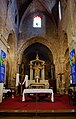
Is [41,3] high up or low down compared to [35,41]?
up

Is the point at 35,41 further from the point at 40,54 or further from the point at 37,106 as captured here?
the point at 37,106

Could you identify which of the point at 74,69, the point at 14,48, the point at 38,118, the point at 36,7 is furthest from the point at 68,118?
the point at 36,7

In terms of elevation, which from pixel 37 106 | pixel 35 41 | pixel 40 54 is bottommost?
pixel 37 106

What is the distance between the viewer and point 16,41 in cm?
1852

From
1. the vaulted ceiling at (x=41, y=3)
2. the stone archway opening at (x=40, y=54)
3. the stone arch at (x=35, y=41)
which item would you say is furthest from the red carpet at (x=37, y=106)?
the stone archway opening at (x=40, y=54)

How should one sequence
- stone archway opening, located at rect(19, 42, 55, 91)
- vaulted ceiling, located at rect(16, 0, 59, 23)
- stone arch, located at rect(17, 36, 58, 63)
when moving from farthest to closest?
stone archway opening, located at rect(19, 42, 55, 91)
stone arch, located at rect(17, 36, 58, 63)
vaulted ceiling, located at rect(16, 0, 59, 23)

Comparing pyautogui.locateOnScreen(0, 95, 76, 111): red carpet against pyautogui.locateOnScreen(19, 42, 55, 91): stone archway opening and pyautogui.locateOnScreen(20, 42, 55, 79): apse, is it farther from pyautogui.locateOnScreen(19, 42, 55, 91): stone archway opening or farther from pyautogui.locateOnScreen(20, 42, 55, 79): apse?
pyautogui.locateOnScreen(20, 42, 55, 79): apse

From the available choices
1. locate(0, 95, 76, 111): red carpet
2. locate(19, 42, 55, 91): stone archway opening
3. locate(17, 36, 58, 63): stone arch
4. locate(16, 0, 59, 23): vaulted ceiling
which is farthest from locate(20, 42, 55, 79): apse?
locate(0, 95, 76, 111): red carpet

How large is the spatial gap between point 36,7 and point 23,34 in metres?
4.10

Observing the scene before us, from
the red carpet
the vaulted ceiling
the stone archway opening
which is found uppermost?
the vaulted ceiling

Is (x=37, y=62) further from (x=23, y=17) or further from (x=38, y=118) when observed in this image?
(x=38, y=118)

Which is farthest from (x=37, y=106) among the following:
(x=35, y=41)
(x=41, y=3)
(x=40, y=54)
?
(x=40, y=54)

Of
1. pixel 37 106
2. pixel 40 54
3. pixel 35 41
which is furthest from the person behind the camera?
pixel 40 54

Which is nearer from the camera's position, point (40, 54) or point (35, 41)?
point (35, 41)
